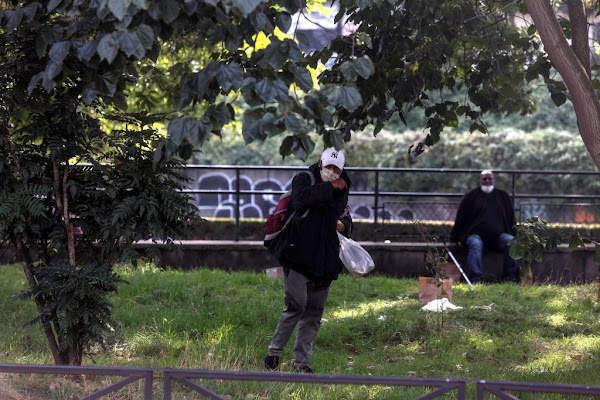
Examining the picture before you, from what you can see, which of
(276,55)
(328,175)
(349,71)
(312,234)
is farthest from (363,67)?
(312,234)

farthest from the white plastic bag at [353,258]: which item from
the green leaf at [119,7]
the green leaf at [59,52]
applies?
the green leaf at [119,7]

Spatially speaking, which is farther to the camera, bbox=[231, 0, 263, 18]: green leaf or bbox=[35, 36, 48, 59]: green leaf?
bbox=[35, 36, 48, 59]: green leaf

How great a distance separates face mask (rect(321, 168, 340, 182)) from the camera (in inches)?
240

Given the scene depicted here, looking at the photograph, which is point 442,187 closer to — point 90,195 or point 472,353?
point 472,353

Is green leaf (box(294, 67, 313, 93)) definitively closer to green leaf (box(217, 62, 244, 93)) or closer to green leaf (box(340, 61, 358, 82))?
green leaf (box(340, 61, 358, 82))

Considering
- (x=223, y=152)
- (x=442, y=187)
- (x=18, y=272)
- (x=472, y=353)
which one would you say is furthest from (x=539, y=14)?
(x=223, y=152)

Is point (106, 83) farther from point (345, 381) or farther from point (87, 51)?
point (345, 381)

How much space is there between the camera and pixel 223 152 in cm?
3123

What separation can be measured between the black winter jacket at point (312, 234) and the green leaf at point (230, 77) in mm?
1930

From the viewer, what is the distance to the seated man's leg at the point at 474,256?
1147cm

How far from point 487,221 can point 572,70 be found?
6.04 m

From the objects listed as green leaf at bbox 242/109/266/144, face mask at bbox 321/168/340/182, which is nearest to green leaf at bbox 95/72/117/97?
green leaf at bbox 242/109/266/144

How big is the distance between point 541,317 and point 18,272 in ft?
21.5

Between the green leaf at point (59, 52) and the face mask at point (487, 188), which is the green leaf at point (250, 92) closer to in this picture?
the green leaf at point (59, 52)
